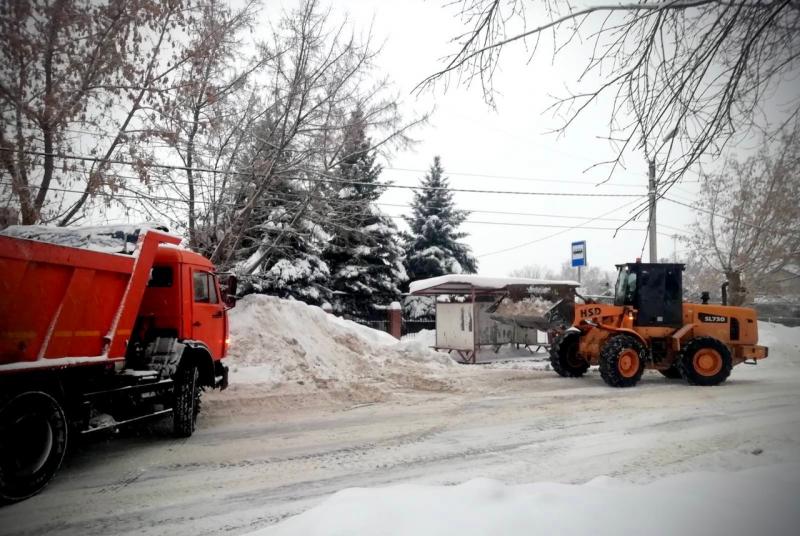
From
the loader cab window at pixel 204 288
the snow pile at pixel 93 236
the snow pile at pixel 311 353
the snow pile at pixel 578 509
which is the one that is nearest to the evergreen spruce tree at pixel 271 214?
the snow pile at pixel 311 353

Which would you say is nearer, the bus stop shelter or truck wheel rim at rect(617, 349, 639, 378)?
truck wheel rim at rect(617, 349, 639, 378)

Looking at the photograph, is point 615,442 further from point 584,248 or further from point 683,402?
point 584,248

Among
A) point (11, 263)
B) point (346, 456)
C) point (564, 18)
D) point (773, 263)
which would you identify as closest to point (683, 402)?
point (773, 263)

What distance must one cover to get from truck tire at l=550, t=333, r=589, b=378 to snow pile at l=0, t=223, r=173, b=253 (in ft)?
32.7

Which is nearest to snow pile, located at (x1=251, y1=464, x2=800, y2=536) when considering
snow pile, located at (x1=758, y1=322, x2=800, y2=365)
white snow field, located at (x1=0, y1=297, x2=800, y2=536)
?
white snow field, located at (x1=0, y1=297, x2=800, y2=536)

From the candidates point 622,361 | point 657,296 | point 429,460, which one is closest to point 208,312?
point 429,460

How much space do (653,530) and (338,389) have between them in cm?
802

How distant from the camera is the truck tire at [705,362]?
1090 cm

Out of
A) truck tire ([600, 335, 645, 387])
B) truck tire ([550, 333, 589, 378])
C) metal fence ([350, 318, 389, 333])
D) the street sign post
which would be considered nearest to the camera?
truck tire ([600, 335, 645, 387])

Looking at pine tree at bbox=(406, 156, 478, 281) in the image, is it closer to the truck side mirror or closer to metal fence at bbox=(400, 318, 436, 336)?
metal fence at bbox=(400, 318, 436, 336)

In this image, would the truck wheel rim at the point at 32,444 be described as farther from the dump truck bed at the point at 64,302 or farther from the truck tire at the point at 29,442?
the dump truck bed at the point at 64,302

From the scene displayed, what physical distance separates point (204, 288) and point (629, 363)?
9.01 m

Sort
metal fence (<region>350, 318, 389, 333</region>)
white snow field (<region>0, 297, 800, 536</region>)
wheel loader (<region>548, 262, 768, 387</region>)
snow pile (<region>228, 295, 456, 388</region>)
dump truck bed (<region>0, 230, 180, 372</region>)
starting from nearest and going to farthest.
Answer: white snow field (<region>0, 297, 800, 536</region>), dump truck bed (<region>0, 230, 180, 372</region>), snow pile (<region>228, 295, 456, 388</region>), wheel loader (<region>548, 262, 768, 387</region>), metal fence (<region>350, 318, 389, 333</region>)

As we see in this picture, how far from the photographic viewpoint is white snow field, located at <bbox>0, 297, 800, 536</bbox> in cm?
314
